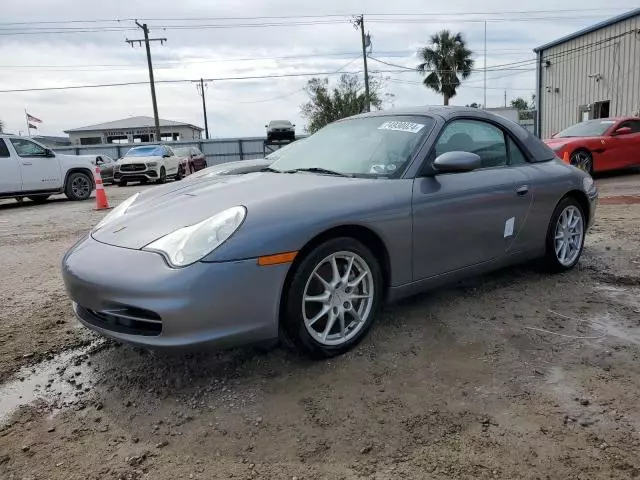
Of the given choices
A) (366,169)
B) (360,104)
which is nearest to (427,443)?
(366,169)

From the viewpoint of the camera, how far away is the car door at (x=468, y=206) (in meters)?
3.17

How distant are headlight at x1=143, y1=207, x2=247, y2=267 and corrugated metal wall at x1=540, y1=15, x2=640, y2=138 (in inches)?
828

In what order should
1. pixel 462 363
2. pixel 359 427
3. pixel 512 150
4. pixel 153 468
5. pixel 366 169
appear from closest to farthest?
pixel 153 468 → pixel 359 427 → pixel 462 363 → pixel 366 169 → pixel 512 150

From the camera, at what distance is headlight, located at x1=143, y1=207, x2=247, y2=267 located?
8.02ft

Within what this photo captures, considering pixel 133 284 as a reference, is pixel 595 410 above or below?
below

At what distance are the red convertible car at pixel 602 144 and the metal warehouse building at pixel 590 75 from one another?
8.98m

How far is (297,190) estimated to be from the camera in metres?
2.87

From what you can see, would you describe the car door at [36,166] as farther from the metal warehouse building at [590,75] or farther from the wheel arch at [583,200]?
the metal warehouse building at [590,75]

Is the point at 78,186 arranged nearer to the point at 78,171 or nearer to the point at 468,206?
the point at 78,171

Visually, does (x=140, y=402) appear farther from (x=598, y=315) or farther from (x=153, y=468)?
(x=598, y=315)

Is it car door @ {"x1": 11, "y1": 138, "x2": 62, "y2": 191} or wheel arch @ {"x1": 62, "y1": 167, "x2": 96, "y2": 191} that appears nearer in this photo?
car door @ {"x1": 11, "y1": 138, "x2": 62, "y2": 191}

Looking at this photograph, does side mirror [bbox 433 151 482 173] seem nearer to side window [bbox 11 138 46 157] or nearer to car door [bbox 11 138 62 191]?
car door [bbox 11 138 62 191]

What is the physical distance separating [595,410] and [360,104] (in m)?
49.0

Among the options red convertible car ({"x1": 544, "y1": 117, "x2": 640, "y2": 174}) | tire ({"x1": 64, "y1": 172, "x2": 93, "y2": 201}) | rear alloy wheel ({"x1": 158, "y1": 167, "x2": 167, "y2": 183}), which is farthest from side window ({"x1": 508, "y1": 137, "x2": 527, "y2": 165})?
rear alloy wheel ({"x1": 158, "y1": 167, "x2": 167, "y2": 183})
